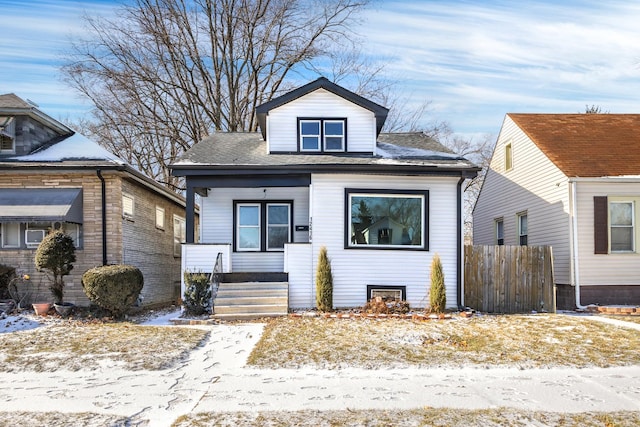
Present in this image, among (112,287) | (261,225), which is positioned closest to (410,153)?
(261,225)

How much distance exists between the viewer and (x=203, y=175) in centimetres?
1312

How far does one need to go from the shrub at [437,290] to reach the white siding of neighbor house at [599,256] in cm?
420

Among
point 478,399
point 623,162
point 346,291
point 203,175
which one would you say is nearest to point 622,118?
point 623,162

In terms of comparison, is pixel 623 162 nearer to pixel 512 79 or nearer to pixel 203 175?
pixel 512 79

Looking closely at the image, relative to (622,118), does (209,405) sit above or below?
below

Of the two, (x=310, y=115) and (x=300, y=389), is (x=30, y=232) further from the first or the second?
(x=300, y=389)

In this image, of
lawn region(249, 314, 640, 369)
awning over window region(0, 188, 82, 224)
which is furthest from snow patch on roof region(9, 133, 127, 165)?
lawn region(249, 314, 640, 369)

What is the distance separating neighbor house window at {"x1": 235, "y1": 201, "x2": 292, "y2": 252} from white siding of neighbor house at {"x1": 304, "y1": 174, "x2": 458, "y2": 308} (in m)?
2.25

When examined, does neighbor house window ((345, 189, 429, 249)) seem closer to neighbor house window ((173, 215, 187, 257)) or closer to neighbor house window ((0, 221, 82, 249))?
neighbor house window ((0, 221, 82, 249))

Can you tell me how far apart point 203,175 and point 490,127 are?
2689cm

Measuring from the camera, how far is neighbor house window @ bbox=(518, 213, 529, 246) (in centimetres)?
1662

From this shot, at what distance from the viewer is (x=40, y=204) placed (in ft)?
40.5

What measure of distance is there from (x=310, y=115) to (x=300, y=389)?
939 cm

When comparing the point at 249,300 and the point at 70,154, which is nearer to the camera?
the point at 249,300
